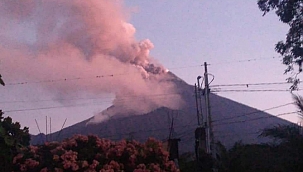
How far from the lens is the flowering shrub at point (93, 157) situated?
13.6m

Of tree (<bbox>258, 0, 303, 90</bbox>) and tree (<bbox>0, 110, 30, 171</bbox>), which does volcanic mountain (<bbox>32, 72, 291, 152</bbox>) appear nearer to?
tree (<bbox>258, 0, 303, 90</bbox>)

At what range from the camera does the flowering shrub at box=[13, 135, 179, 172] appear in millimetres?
13578

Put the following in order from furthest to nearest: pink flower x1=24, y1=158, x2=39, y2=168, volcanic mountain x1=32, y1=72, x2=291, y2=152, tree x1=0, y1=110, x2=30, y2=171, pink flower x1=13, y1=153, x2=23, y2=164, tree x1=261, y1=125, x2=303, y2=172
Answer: volcanic mountain x1=32, y1=72, x2=291, y2=152
tree x1=261, y1=125, x2=303, y2=172
pink flower x1=24, y1=158, x2=39, y2=168
pink flower x1=13, y1=153, x2=23, y2=164
tree x1=0, y1=110, x2=30, y2=171

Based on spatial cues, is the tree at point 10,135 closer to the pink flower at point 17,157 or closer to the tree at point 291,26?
the pink flower at point 17,157

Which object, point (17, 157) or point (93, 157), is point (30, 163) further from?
point (93, 157)

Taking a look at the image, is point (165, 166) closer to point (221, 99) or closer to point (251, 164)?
point (251, 164)

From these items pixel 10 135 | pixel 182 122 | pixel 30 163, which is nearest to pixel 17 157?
pixel 30 163

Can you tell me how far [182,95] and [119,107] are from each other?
14783mm

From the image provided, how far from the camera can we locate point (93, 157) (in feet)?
46.7

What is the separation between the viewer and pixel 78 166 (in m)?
13.5

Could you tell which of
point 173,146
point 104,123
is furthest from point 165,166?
point 104,123

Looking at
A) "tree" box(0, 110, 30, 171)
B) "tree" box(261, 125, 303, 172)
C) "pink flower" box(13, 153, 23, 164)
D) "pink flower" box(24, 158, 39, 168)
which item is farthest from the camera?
"tree" box(261, 125, 303, 172)

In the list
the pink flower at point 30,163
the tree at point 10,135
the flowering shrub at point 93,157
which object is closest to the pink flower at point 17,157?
the flowering shrub at point 93,157

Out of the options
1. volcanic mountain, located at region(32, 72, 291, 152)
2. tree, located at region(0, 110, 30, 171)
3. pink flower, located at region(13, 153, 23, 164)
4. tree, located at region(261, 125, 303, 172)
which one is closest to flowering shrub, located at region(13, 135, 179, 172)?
pink flower, located at region(13, 153, 23, 164)
